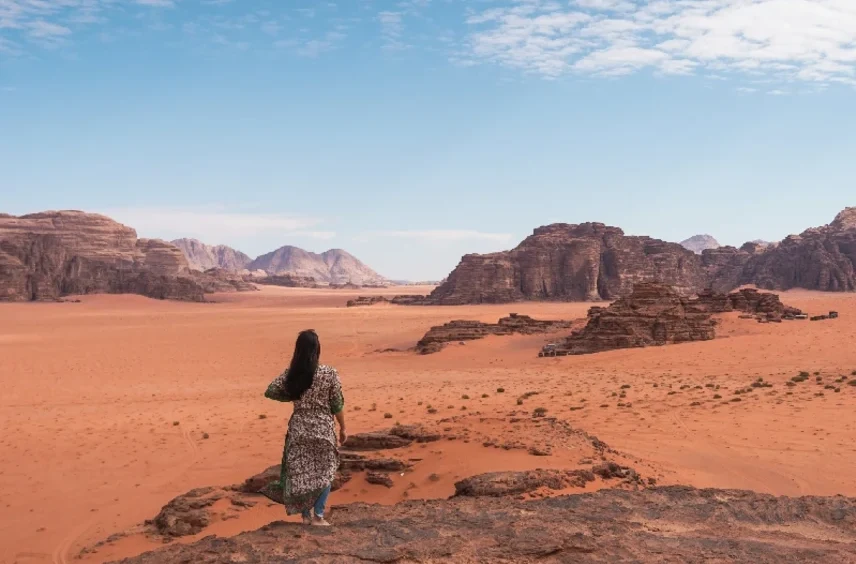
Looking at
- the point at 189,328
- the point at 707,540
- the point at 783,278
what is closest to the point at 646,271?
the point at 783,278

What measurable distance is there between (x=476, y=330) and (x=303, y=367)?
85.1 feet

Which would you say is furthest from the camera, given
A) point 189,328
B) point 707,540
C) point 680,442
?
point 189,328

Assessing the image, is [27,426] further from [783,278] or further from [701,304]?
[783,278]

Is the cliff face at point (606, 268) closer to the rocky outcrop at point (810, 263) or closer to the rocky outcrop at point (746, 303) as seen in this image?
the rocky outcrop at point (810, 263)

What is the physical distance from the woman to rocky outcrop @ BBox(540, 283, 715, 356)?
20347 millimetres

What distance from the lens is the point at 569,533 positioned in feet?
14.3

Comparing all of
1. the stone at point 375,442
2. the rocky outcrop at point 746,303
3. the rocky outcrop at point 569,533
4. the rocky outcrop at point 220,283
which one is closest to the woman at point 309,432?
the rocky outcrop at point 569,533

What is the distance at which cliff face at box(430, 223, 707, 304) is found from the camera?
67.9m

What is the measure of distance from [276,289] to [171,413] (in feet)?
347

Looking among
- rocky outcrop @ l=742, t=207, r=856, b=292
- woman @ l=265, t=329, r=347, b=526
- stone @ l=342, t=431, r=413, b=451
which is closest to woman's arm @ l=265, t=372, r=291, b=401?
woman @ l=265, t=329, r=347, b=526

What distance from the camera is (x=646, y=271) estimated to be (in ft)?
229

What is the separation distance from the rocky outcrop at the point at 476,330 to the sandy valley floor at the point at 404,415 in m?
1.31

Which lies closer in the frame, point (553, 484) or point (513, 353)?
point (553, 484)

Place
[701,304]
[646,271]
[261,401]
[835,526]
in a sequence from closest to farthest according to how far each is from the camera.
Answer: [835,526]
[261,401]
[701,304]
[646,271]
